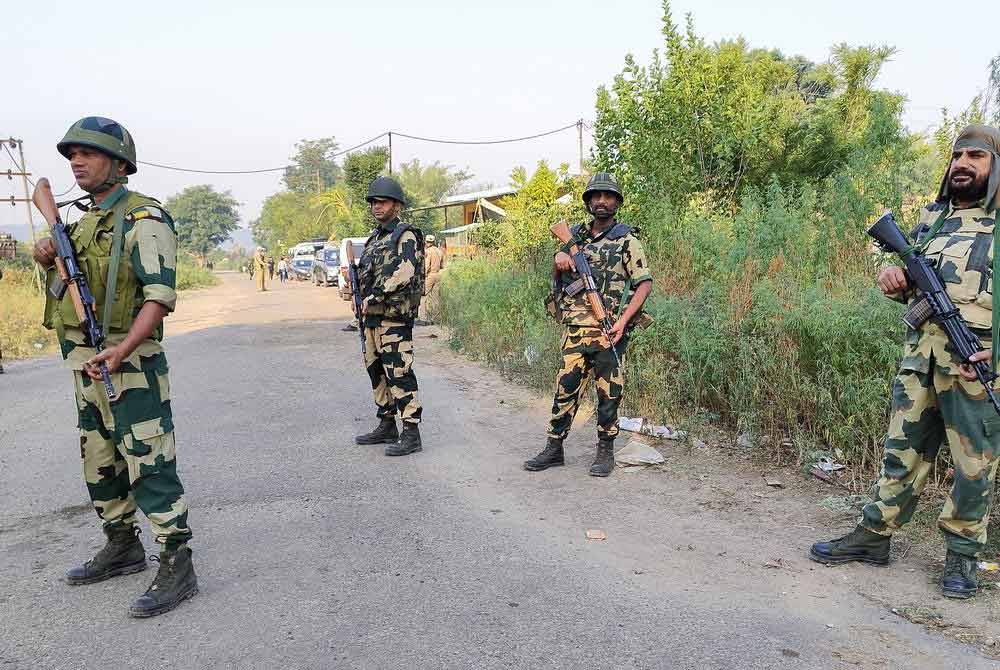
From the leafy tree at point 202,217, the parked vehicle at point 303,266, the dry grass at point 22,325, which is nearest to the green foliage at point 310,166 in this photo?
the leafy tree at point 202,217

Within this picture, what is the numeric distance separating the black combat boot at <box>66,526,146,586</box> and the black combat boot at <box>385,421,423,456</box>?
201 centimetres

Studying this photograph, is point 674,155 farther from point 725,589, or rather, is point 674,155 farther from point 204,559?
point 204,559

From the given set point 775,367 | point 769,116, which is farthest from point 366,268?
point 769,116

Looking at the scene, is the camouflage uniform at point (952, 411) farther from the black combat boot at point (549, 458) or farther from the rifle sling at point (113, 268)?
the rifle sling at point (113, 268)

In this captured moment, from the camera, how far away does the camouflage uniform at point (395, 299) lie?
4953mm

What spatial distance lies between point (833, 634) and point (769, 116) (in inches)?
315

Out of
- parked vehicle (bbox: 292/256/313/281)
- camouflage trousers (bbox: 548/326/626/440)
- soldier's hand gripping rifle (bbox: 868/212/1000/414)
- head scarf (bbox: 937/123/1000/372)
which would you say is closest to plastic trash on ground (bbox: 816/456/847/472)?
camouflage trousers (bbox: 548/326/626/440)

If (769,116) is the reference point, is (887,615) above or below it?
below

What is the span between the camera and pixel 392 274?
16.2ft

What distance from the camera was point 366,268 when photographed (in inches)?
201

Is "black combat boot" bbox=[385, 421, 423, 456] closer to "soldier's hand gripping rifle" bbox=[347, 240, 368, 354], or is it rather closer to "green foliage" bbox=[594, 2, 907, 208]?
"soldier's hand gripping rifle" bbox=[347, 240, 368, 354]

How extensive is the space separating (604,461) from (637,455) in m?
0.31

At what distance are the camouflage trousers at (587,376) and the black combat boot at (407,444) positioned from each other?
1065 mm

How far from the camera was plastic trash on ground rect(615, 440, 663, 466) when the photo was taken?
4.73 m
